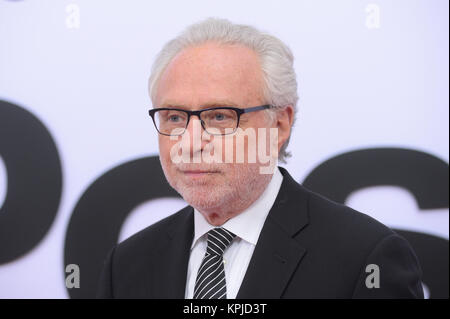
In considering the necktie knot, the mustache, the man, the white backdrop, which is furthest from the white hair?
the white backdrop

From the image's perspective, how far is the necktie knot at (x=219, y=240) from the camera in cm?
171

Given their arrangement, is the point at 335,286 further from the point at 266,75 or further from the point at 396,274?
the point at 266,75

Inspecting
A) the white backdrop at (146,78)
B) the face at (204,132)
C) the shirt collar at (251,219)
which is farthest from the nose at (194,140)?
the white backdrop at (146,78)

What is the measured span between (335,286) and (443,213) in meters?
1.45

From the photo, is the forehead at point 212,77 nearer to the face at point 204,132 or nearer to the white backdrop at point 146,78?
the face at point 204,132

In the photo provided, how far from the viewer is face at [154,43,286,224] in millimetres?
1664

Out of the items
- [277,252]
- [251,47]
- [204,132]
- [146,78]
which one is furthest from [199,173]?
[146,78]

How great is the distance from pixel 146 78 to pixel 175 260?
1284 millimetres

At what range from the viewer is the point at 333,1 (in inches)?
107

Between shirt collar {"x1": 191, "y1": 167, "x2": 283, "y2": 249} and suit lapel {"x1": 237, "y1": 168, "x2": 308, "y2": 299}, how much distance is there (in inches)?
1.6

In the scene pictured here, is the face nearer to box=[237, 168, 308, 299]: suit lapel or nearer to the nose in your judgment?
the nose

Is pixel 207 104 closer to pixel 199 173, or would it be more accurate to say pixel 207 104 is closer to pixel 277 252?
pixel 199 173

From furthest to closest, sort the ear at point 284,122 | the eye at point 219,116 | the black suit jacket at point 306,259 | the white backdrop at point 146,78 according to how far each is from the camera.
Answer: the white backdrop at point 146,78 < the ear at point 284,122 < the eye at point 219,116 < the black suit jacket at point 306,259

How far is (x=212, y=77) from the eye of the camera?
167 cm
